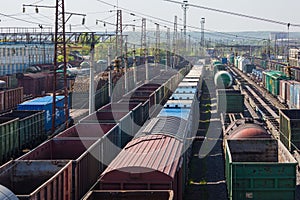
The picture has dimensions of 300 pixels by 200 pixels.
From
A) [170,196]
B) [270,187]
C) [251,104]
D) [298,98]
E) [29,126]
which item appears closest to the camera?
[170,196]

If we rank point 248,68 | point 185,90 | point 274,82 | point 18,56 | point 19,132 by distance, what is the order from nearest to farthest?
point 19,132 < point 185,90 < point 274,82 < point 18,56 < point 248,68

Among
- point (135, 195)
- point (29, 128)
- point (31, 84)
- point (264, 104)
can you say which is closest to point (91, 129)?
point (29, 128)

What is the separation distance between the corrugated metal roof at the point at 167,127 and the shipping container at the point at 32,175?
11.6 feet

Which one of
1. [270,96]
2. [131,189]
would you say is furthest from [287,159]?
[270,96]

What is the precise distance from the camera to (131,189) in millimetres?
10672

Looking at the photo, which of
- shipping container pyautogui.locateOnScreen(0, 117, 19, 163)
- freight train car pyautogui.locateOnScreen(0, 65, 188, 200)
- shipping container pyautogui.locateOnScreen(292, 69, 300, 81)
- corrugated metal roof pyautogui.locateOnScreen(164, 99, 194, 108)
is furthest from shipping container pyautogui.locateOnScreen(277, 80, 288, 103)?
shipping container pyautogui.locateOnScreen(0, 117, 19, 163)

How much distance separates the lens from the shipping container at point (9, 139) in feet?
56.4

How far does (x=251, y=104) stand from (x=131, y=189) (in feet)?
93.7

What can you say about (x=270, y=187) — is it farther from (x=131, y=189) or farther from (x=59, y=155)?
(x=59, y=155)

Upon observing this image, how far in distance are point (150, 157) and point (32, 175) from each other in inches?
115

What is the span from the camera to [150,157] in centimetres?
1158

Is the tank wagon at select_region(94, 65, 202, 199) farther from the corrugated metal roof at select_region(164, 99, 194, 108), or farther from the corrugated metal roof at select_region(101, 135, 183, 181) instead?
the corrugated metal roof at select_region(164, 99, 194, 108)

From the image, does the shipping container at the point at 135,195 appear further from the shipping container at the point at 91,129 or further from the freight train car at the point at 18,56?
the freight train car at the point at 18,56

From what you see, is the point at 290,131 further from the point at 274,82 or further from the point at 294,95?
the point at 274,82
